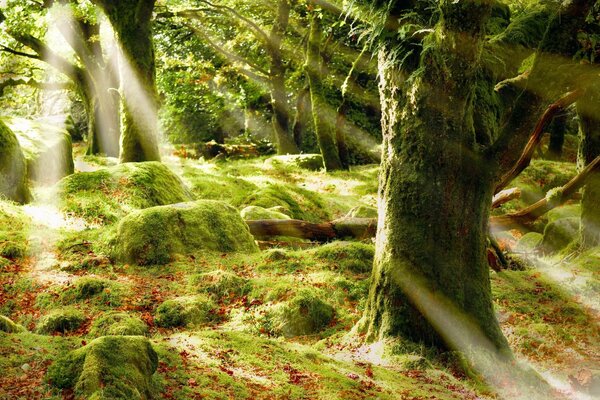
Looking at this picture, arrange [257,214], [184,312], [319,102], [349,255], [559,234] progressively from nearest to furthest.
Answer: [184,312] → [349,255] → [257,214] → [559,234] → [319,102]

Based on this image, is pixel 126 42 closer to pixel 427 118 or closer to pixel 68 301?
pixel 68 301

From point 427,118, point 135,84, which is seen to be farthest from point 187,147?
point 427,118

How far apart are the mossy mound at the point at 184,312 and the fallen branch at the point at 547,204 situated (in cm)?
737

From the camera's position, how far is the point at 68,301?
7578mm

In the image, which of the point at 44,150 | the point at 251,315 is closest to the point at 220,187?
the point at 44,150

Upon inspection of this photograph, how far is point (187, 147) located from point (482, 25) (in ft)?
78.9

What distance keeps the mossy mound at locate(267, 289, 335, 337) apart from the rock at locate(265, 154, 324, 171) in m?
15.3

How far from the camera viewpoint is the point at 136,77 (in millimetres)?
14852

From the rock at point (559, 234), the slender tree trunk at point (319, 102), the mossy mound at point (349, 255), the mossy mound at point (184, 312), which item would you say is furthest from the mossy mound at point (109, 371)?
the slender tree trunk at point (319, 102)

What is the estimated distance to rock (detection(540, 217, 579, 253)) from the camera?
42.3ft

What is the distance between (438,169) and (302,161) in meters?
16.7

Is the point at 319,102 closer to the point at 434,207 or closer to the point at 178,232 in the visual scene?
the point at 178,232

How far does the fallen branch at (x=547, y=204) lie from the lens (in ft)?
36.9

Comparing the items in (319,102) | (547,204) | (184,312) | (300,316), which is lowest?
(300,316)
